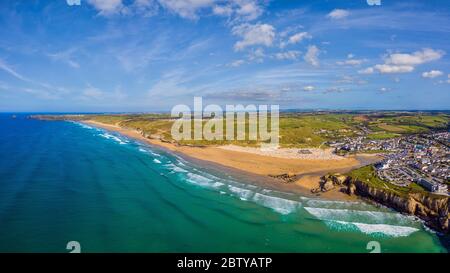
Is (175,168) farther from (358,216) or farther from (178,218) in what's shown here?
(358,216)

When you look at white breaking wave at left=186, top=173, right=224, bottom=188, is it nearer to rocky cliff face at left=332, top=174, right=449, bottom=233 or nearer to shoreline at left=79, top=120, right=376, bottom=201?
shoreline at left=79, top=120, right=376, bottom=201

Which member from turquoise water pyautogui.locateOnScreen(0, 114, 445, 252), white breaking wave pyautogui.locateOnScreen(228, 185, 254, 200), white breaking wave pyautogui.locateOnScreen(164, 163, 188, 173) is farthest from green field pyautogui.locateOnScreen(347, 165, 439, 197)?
white breaking wave pyautogui.locateOnScreen(164, 163, 188, 173)

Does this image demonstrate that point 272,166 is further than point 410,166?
Yes

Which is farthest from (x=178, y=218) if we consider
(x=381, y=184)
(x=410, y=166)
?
(x=410, y=166)

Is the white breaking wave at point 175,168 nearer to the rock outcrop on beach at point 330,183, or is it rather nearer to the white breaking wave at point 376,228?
the rock outcrop on beach at point 330,183

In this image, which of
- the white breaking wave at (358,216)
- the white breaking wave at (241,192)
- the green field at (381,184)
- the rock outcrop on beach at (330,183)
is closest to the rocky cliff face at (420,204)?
the green field at (381,184)
